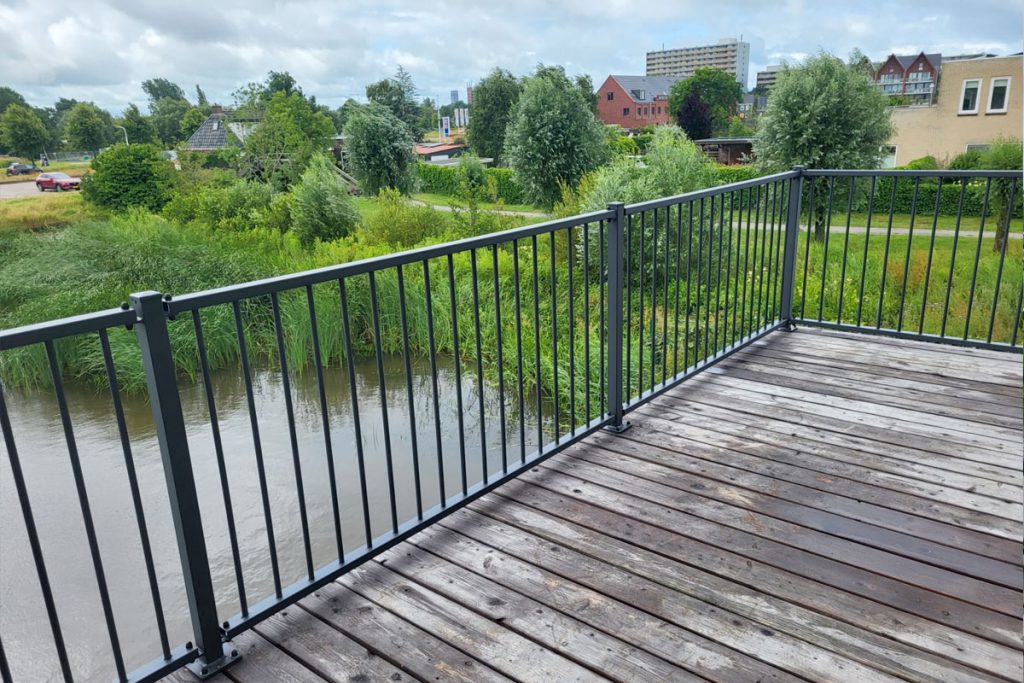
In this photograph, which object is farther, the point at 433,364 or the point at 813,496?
the point at 813,496

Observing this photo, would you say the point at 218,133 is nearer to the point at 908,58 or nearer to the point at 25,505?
the point at 25,505

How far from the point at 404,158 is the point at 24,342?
17.9m

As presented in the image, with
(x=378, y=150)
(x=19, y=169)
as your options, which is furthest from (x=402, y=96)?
(x=19, y=169)

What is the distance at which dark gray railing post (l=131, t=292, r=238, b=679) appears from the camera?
143 centimetres

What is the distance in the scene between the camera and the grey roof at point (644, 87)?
5942 cm

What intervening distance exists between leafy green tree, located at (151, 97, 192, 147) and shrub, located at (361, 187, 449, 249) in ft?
104

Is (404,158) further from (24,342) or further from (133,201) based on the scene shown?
(24,342)

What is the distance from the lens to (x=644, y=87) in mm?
61312

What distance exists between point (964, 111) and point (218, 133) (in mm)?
28715

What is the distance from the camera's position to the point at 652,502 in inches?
94.0

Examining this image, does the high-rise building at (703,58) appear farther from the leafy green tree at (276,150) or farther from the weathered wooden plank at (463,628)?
the weathered wooden plank at (463,628)

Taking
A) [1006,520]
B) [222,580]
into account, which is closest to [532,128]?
[222,580]

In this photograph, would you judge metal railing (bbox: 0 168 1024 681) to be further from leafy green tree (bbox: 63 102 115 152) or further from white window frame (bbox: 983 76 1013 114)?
leafy green tree (bbox: 63 102 115 152)

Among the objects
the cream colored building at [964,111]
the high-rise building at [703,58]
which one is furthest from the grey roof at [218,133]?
the high-rise building at [703,58]
